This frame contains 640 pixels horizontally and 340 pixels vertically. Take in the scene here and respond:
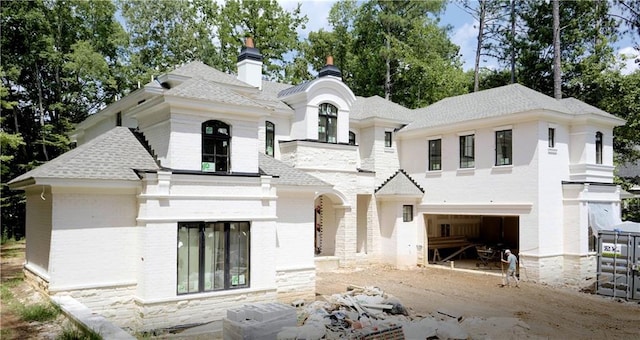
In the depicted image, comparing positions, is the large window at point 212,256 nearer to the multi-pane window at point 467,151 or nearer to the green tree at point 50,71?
the multi-pane window at point 467,151

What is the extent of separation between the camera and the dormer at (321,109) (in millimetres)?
21750

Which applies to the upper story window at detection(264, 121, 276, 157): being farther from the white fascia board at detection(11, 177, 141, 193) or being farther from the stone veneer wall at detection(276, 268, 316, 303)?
the white fascia board at detection(11, 177, 141, 193)

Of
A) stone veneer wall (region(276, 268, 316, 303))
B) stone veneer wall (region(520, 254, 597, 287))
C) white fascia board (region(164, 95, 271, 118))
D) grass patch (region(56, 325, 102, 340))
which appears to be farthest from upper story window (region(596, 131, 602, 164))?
grass patch (region(56, 325, 102, 340))

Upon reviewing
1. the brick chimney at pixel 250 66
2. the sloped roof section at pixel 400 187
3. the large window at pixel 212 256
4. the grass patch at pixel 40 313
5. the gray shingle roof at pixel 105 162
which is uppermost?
the brick chimney at pixel 250 66

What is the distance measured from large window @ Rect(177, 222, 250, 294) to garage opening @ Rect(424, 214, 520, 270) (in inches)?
490

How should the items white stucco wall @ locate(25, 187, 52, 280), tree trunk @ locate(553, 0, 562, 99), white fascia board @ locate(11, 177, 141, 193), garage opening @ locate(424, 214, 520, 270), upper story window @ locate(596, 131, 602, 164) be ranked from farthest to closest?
1. tree trunk @ locate(553, 0, 562, 99)
2. garage opening @ locate(424, 214, 520, 270)
3. upper story window @ locate(596, 131, 602, 164)
4. white stucco wall @ locate(25, 187, 52, 280)
5. white fascia board @ locate(11, 177, 141, 193)

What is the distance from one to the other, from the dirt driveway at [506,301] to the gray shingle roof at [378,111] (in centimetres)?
798

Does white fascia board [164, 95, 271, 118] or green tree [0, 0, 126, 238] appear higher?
green tree [0, 0, 126, 238]

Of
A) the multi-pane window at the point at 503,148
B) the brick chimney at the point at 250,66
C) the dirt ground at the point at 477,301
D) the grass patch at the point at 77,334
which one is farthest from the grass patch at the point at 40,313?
the multi-pane window at the point at 503,148

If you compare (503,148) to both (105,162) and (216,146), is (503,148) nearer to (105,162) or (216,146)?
(216,146)

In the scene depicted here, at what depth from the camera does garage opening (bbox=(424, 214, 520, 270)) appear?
24469 millimetres

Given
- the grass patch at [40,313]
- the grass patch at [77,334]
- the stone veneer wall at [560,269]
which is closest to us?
the grass patch at [77,334]

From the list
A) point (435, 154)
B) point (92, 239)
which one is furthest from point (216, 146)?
point (435, 154)

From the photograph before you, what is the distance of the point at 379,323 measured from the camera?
12227 millimetres
